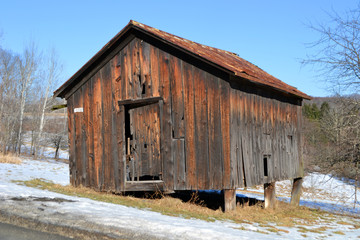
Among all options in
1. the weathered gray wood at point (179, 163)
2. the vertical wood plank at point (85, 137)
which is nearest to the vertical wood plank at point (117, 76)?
the vertical wood plank at point (85, 137)

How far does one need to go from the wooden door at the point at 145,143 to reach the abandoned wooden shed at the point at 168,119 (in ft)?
0.10

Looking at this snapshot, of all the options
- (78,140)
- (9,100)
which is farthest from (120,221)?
(9,100)

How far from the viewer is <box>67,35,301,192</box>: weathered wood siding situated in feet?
34.1

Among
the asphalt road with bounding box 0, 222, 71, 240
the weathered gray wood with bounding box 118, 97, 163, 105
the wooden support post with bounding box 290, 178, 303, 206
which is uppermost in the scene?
the weathered gray wood with bounding box 118, 97, 163, 105

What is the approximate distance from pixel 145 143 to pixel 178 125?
1.58m

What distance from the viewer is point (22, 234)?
6109 mm

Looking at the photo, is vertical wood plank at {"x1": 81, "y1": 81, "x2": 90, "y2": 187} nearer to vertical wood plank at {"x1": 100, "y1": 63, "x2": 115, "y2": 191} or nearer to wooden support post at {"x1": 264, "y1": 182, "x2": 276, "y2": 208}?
vertical wood plank at {"x1": 100, "y1": 63, "x2": 115, "y2": 191}

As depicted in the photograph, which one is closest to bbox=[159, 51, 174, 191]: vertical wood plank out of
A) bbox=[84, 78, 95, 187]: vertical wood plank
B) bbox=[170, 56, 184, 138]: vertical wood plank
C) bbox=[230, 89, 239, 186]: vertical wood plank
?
bbox=[170, 56, 184, 138]: vertical wood plank

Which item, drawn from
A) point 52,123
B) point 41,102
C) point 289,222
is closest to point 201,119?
point 289,222

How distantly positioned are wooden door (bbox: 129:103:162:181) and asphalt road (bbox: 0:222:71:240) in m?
5.36

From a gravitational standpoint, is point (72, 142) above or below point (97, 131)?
below

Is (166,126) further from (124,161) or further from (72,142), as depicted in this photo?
(72,142)

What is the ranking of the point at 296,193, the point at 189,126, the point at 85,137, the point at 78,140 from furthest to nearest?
1. the point at 296,193
2. the point at 78,140
3. the point at 85,137
4. the point at 189,126

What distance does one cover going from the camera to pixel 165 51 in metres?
11.1
